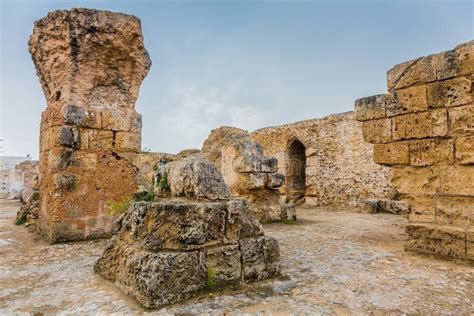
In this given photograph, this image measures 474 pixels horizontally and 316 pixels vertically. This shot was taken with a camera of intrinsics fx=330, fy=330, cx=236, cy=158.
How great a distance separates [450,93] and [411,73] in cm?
57

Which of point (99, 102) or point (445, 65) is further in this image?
point (99, 102)

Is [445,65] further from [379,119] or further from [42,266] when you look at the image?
[42,266]

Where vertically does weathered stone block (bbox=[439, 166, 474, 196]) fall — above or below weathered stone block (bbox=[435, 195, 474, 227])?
above

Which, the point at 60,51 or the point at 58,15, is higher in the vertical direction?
the point at 58,15

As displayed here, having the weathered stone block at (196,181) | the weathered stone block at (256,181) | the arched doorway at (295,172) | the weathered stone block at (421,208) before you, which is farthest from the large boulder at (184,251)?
the arched doorway at (295,172)

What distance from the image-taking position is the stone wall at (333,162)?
448 inches

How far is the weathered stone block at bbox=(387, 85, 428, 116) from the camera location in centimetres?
440

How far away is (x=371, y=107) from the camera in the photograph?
491 centimetres

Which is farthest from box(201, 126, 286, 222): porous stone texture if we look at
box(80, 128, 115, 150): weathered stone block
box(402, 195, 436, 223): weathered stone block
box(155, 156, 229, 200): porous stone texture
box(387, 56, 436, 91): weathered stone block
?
box(155, 156, 229, 200): porous stone texture

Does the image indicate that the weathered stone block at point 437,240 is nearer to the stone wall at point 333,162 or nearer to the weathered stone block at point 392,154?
the weathered stone block at point 392,154

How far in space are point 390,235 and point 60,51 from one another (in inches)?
247

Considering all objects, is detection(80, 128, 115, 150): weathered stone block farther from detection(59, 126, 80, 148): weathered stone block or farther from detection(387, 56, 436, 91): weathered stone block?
detection(387, 56, 436, 91): weathered stone block

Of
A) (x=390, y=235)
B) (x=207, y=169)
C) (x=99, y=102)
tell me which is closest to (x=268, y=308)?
(x=207, y=169)

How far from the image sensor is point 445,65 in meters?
4.17
